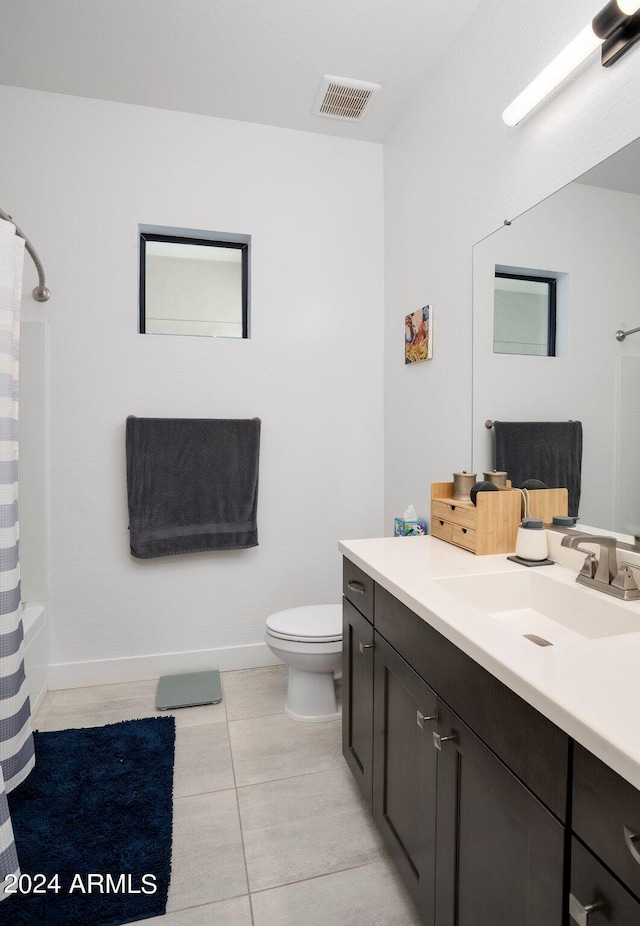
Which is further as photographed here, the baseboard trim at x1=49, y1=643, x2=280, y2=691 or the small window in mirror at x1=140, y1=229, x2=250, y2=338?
the small window in mirror at x1=140, y1=229, x2=250, y2=338

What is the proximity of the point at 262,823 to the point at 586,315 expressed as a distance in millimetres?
1736

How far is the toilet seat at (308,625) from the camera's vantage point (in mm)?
1948

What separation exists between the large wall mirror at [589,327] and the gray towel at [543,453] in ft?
0.09

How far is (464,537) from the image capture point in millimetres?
1557

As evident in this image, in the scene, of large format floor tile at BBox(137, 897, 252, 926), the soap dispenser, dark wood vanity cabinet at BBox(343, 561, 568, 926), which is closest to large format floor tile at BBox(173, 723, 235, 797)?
large format floor tile at BBox(137, 897, 252, 926)

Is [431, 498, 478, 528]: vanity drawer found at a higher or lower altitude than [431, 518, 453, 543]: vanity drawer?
higher

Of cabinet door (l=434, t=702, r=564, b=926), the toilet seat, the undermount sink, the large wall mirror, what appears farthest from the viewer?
the toilet seat

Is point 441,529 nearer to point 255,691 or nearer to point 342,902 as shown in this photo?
point 342,902

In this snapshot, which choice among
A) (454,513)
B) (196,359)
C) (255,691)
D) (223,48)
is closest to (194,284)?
(196,359)

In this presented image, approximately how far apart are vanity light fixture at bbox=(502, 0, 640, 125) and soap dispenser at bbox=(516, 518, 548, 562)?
116cm

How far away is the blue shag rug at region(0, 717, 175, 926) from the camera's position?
1260 millimetres

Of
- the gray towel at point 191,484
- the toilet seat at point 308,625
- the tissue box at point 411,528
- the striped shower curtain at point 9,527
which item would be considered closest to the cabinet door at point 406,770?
the toilet seat at point 308,625

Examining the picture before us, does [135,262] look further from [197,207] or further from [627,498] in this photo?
[627,498]

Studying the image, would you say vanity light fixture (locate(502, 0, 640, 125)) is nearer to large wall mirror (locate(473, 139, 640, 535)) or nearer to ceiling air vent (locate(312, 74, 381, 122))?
large wall mirror (locate(473, 139, 640, 535))
